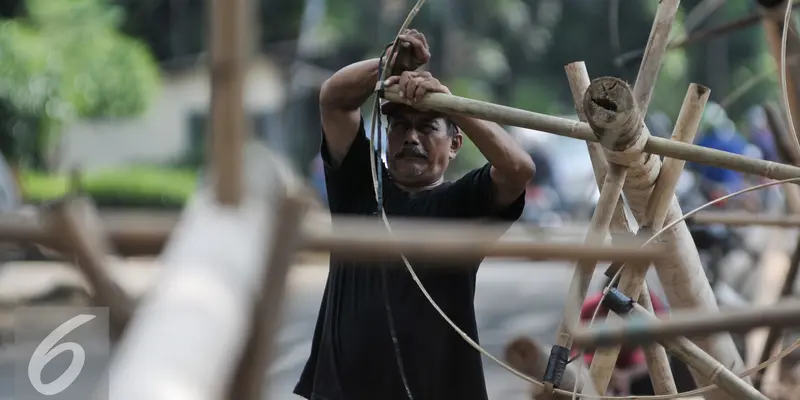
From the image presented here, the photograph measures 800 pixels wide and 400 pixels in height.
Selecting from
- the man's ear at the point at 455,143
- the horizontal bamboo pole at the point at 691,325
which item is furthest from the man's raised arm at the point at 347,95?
the horizontal bamboo pole at the point at 691,325

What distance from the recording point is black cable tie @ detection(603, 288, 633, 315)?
7.93 feet

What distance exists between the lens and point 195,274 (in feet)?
4.91

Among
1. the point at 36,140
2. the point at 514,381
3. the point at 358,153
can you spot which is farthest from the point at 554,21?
the point at 358,153

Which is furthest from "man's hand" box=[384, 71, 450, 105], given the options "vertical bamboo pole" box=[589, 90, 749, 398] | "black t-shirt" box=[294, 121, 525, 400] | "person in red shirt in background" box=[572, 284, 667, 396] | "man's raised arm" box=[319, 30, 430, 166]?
"person in red shirt in background" box=[572, 284, 667, 396]

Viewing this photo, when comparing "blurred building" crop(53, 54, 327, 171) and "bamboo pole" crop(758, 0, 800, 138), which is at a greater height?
"bamboo pole" crop(758, 0, 800, 138)

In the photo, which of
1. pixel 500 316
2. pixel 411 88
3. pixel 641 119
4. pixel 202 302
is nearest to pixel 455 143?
pixel 411 88

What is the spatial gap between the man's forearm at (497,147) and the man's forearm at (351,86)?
0.22m

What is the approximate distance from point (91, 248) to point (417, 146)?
1.28 m

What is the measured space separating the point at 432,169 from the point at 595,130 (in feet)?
1.95

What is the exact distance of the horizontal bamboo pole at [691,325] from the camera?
1.30 metres

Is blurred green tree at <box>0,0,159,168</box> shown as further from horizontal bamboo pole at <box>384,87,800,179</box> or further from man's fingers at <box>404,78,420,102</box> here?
horizontal bamboo pole at <box>384,87,800,179</box>

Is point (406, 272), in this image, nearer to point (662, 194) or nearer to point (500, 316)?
point (662, 194)

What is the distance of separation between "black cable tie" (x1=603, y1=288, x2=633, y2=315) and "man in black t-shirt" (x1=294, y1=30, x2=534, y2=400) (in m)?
0.31

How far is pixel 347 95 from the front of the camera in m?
2.67
